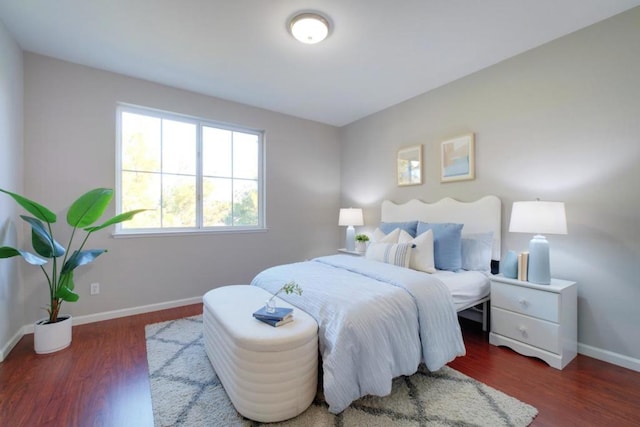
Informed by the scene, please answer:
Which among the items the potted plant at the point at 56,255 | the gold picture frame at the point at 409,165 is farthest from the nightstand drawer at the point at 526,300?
the potted plant at the point at 56,255

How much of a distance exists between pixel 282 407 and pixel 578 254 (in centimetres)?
252

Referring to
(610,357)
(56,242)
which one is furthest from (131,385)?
(610,357)

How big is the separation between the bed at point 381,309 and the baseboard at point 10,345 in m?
1.95

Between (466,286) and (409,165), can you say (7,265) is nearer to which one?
(466,286)

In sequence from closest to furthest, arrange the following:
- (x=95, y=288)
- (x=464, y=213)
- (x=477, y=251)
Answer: (x=477, y=251) → (x=95, y=288) → (x=464, y=213)

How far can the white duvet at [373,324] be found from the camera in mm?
1519

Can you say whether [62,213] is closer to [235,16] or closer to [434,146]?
[235,16]

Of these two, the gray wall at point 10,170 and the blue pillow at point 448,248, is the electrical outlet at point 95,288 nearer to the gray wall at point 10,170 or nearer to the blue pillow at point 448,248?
the gray wall at point 10,170

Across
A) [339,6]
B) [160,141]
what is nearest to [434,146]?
[339,6]

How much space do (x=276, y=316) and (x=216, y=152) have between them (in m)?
2.72

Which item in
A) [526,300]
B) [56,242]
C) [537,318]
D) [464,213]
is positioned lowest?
[537,318]

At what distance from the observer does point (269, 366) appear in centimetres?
144

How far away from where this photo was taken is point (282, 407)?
147 cm

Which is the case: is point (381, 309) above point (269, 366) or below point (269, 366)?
above
